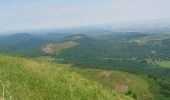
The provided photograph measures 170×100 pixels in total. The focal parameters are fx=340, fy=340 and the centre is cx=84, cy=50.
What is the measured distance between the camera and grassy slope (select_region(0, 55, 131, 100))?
4939cm

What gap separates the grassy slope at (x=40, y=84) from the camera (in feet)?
162

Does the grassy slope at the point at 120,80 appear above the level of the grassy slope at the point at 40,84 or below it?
below

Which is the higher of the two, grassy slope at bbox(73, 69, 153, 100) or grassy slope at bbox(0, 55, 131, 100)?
grassy slope at bbox(0, 55, 131, 100)

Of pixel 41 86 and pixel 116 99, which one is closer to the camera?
pixel 41 86

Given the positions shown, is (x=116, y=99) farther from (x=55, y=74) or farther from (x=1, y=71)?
(x=1, y=71)

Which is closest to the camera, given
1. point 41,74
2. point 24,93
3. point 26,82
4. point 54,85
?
point 24,93

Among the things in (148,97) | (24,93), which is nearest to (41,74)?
(24,93)

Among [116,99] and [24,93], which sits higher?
[24,93]

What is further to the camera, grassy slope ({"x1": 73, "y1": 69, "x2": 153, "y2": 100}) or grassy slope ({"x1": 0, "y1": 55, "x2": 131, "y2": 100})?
grassy slope ({"x1": 73, "y1": 69, "x2": 153, "y2": 100})

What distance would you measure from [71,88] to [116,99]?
38.0 ft

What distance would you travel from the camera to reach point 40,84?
180 ft

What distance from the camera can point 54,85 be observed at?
187 ft

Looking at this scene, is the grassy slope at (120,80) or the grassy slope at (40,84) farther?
the grassy slope at (120,80)

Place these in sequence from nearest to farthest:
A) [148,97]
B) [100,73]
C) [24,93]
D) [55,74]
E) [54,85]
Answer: [24,93], [54,85], [55,74], [148,97], [100,73]
